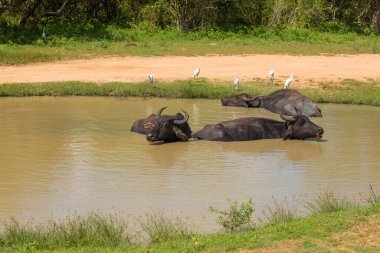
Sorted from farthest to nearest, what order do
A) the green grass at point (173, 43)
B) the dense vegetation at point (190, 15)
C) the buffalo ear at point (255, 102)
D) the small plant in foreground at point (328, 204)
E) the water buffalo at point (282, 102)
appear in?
the dense vegetation at point (190, 15), the green grass at point (173, 43), the buffalo ear at point (255, 102), the water buffalo at point (282, 102), the small plant in foreground at point (328, 204)

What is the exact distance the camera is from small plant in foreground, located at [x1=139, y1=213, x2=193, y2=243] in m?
7.15

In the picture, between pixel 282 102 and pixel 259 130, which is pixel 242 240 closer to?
pixel 259 130

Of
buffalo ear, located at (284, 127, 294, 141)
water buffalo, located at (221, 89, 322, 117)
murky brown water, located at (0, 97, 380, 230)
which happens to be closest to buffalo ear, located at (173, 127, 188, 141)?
murky brown water, located at (0, 97, 380, 230)

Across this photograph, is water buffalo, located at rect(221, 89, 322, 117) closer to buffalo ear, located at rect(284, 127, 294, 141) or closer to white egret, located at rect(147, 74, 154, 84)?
buffalo ear, located at rect(284, 127, 294, 141)

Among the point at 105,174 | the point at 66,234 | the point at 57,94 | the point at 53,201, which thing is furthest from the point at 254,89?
the point at 66,234

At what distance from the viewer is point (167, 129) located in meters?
12.3

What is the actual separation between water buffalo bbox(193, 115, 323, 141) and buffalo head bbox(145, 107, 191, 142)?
0.31 m

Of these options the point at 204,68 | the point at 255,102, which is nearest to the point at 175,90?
the point at 255,102

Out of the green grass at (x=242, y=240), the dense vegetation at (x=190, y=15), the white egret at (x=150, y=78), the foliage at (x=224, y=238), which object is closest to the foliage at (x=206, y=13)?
the dense vegetation at (x=190, y=15)

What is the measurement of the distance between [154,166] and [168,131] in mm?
1591

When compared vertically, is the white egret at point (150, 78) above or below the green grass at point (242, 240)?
below

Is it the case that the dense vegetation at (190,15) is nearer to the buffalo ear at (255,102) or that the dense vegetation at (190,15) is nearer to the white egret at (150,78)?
the white egret at (150,78)

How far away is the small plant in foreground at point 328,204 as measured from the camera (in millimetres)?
7984

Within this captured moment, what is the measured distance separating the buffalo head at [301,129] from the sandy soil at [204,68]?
5484 millimetres
